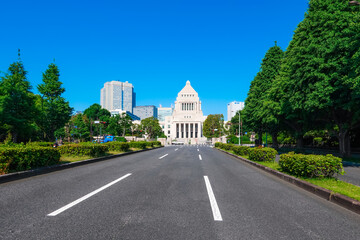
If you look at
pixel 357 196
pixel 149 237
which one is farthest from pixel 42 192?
pixel 357 196

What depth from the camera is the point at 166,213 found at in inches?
163

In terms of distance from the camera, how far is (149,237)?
3.12 meters

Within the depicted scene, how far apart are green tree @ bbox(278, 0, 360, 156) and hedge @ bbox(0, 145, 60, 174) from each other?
16.5 meters

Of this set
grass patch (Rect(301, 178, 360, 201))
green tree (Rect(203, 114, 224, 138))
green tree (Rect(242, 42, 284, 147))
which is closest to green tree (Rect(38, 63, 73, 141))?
green tree (Rect(242, 42, 284, 147))

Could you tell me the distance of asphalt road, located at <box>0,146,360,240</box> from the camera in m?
3.31

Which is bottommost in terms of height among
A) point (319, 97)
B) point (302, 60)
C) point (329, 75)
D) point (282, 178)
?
point (282, 178)

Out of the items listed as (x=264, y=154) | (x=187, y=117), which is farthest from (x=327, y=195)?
(x=187, y=117)

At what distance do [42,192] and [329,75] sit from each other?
18.1 metres

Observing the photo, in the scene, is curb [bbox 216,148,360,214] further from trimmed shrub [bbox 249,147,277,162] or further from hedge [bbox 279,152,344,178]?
trimmed shrub [bbox 249,147,277,162]

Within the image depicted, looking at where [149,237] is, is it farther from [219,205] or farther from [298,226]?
[298,226]

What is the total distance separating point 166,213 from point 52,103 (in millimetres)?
37837

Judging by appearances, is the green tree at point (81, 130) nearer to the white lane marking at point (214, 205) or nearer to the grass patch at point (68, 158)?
the grass patch at point (68, 158)

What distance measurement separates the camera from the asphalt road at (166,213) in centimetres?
331

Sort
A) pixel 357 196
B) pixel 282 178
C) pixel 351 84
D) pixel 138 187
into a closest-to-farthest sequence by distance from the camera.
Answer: pixel 357 196
pixel 138 187
pixel 282 178
pixel 351 84
